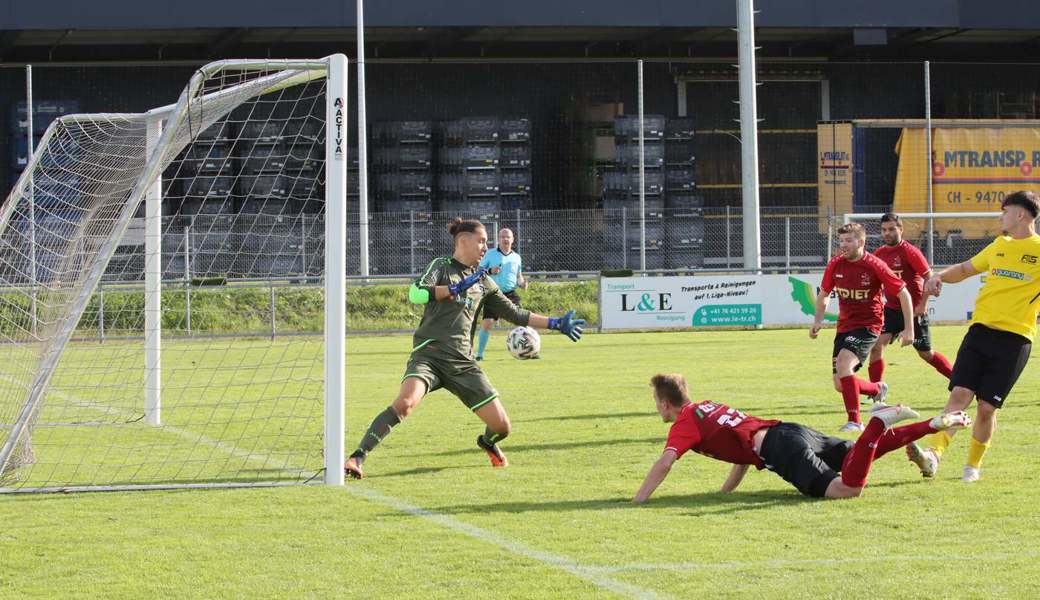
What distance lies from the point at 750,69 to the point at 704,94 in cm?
959

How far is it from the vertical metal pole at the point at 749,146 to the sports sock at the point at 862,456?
21397 mm

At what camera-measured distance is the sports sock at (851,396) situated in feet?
37.3

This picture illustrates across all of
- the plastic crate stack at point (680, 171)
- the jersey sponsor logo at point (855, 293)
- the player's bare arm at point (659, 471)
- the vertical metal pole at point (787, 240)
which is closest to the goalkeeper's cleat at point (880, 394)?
the jersey sponsor logo at point (855, 293)

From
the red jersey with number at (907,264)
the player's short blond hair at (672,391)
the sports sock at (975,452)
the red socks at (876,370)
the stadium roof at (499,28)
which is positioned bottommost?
the sports sock at (975,452)

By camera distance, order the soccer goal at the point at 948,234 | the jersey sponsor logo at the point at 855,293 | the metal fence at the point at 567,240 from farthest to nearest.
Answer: the soccer goal at the point at 948,234 < the metal fence at the point at 567,240 < the jersey sponsor logo at the point at 855,293

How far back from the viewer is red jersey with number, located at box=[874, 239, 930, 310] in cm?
1334

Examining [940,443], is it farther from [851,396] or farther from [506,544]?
[506,544]

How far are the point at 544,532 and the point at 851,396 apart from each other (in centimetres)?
502

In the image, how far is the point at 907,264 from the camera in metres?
13.4

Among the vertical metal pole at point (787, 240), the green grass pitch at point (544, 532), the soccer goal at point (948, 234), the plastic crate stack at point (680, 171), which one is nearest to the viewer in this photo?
the green grass pitch at point (544, 532)

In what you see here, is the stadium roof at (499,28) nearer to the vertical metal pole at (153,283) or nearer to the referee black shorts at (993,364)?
the vertical metal pole at (153,283)

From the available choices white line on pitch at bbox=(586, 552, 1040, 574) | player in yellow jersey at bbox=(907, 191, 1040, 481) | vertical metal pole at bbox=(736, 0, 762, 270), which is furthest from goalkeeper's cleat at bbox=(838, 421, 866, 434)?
vertical metal pole at bbox=(736, 0, 762, 270)

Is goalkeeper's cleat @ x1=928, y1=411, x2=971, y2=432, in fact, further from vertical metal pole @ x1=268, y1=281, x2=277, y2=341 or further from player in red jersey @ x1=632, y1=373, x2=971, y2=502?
vertical metal pole @ x1=268, y1=281, x2=277, y2=341

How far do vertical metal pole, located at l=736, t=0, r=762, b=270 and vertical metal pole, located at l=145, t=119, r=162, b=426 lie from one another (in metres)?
18.1
